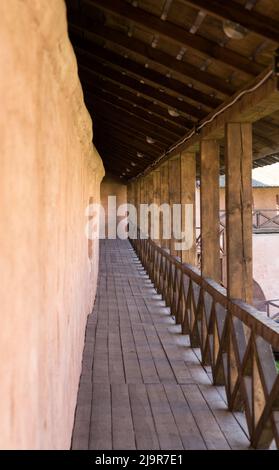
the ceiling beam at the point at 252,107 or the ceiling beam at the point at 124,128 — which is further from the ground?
the ceiling beam at the point at 124,128

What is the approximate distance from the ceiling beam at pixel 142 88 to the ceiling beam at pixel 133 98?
8.9 inches

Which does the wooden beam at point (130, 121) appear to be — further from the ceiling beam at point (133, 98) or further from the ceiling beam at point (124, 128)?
the ceiling beam at point (133, 98)

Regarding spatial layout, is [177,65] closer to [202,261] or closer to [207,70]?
[207,70]

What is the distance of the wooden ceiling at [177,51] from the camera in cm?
259

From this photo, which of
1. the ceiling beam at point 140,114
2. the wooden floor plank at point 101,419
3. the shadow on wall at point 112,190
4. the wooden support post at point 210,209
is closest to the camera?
the wooden floor plank at point 101,419

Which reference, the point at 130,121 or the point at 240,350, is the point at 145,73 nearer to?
the point at 240,350

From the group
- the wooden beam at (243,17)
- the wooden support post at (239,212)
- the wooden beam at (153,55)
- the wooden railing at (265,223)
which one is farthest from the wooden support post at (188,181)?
the wooden railing at (265,223)

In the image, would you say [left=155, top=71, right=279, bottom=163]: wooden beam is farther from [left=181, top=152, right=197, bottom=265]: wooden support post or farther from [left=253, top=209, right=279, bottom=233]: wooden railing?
[left=253, top=209, right=279, bottom=233]: wooden railing

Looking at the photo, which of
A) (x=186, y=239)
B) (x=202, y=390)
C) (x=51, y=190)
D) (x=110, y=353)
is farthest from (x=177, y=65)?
(x=186, y=239)

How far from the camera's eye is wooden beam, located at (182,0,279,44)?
257 cm

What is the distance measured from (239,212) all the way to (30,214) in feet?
9.61

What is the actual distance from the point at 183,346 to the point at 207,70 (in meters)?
3.20

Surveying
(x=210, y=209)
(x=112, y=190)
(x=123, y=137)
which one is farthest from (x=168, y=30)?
(x=112, y=190)

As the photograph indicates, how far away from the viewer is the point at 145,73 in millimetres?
4344
